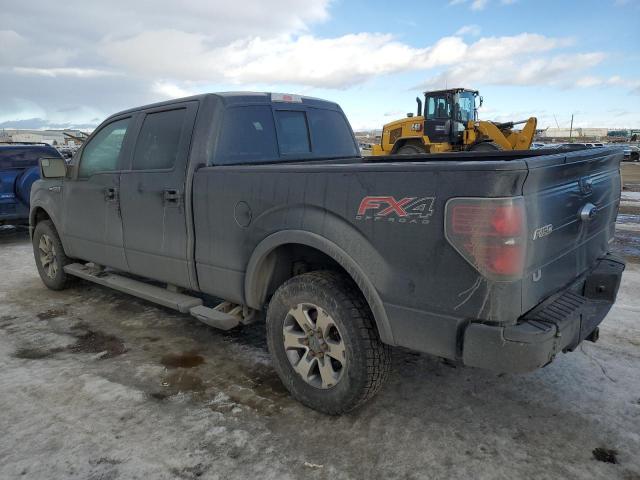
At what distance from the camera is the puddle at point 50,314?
5.04 metres

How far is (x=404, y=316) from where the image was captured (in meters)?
2.61

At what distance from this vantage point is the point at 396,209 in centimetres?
255

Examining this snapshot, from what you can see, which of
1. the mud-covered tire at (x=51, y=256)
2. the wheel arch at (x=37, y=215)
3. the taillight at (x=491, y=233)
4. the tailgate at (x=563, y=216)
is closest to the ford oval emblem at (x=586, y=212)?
the tailgate at (x=563, y=216)

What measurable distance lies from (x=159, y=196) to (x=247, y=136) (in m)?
0.86

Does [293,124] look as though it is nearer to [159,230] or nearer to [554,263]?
[159,230]

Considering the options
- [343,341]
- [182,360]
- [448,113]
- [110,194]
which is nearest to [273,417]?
[343,341]

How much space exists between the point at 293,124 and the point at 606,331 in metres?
3.26

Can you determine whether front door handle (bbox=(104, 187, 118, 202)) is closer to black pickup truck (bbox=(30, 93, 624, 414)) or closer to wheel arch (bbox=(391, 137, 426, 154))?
black pickup truck (bbox=(30, 93, 624, 414))

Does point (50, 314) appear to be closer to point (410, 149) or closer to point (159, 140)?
point (159, 140)

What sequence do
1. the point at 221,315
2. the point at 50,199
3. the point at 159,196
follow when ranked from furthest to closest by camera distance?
the point at 50,199 < the point at 159,196 < the point at 221,315

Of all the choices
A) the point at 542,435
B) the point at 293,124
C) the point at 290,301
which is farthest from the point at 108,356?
the point at 542,435

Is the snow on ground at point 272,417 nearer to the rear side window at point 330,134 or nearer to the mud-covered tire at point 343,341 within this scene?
the mud-covered tire at point 343,341

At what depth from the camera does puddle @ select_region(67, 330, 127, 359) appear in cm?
415

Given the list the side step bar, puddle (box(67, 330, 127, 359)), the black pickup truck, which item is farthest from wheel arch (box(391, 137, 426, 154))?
puddle (box(67, 330, 127, 359))
